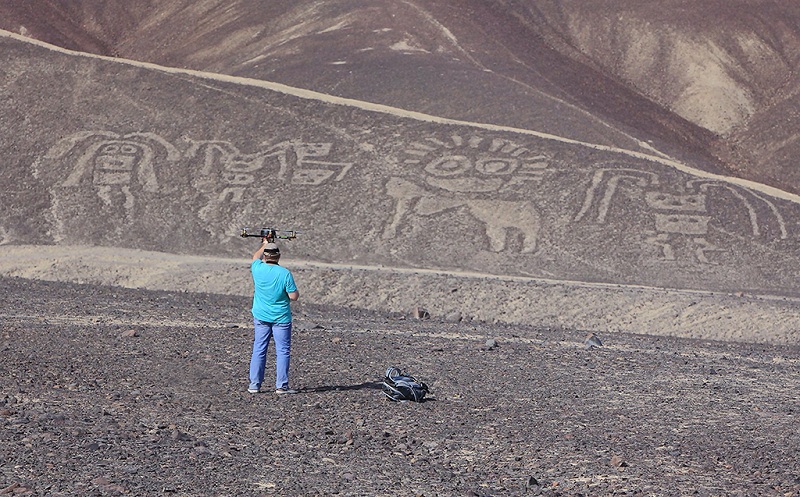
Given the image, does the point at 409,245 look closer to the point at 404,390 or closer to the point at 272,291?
the point at 404,390

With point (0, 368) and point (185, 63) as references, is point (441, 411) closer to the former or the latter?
point (0, 368)

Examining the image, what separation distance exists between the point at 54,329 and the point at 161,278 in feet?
26.2

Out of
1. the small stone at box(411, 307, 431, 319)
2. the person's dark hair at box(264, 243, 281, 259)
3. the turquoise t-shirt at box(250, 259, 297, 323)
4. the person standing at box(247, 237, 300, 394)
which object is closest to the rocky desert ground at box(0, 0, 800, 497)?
the small stone at box(411, 307, 431, 319)

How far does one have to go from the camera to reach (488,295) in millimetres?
23219

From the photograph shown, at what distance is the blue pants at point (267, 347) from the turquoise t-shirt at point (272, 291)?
0.09m

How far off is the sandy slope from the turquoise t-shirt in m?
10.4

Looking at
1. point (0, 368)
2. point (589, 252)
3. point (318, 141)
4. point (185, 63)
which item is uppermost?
point (185, 63)

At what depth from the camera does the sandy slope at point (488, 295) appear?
72.8ft

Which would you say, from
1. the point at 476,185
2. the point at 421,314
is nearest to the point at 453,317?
the point at 421,314

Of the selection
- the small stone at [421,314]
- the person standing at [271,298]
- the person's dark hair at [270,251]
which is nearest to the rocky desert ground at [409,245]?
the small stone at [421,314]

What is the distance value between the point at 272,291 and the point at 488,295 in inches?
454

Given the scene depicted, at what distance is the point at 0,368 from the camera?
1320 centimetres

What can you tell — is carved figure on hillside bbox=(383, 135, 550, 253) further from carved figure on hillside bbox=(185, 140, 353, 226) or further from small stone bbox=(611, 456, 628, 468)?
small stone bbox=(611, 456, 628, 468)

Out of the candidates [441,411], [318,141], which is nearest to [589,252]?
[318,141]
